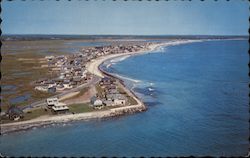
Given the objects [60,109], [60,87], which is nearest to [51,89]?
[60,87]

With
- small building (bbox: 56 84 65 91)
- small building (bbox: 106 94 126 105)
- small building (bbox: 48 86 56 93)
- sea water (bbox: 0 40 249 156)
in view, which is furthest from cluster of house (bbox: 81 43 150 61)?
sea water (bbox: 0 40 249 156)

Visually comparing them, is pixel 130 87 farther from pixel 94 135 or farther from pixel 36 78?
pixel 94 135

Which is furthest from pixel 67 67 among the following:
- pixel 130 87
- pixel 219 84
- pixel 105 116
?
pixel 105 116

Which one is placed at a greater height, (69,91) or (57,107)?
(57,107)

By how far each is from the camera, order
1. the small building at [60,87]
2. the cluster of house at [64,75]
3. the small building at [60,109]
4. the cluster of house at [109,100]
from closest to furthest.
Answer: the small building at [60,109], the cluster of house at [109,100], the small building at [60,87], the cluster of house at [64,75]

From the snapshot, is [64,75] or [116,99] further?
[64,75]

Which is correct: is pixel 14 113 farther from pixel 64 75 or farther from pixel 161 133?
pixel 64 75

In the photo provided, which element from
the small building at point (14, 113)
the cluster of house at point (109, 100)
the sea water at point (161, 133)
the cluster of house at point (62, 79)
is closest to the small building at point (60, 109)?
the sea water at point (161, 133)

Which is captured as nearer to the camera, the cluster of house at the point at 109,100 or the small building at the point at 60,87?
the cluster of house at the point at 109,100

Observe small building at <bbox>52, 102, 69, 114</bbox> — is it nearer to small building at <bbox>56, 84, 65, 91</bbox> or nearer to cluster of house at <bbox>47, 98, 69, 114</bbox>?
cluster of house at <bbox>47, 98, 69, 114</bbox>

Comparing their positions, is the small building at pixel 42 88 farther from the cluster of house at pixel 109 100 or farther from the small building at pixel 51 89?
the cluster of house at pixel 109 100

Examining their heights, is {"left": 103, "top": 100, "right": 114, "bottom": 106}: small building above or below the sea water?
above
